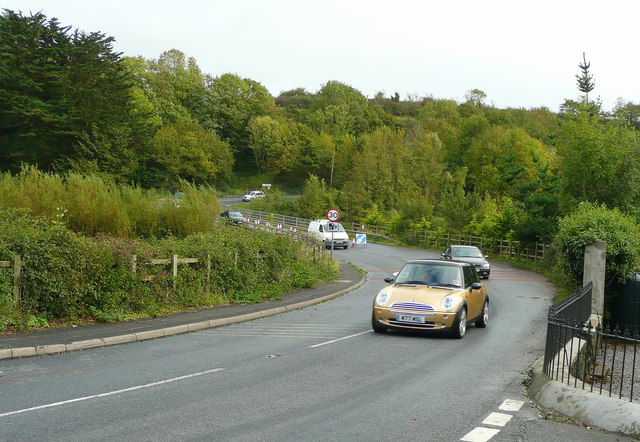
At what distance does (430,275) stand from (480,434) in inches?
325

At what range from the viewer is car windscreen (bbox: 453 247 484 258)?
108ft

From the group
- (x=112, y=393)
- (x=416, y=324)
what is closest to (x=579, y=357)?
(x=416, y=324)

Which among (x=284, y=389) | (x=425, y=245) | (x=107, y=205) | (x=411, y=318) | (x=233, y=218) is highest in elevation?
(x=107, y=205)

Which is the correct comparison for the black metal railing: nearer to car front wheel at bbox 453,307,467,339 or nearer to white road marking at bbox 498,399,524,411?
white road marking at bbox 498,399,524,411

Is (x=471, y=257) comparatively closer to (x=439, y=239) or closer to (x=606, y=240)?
(x=606, y=240)

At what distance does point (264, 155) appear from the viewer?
4063 inches

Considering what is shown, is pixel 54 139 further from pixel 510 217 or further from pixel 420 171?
pixel 420 171

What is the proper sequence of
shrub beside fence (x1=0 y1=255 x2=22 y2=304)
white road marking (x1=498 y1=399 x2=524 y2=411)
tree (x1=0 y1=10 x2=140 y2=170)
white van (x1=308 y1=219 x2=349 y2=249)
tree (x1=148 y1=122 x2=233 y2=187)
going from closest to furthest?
white road marking (x1=498 y1=399 x2=524 y2=411)
shrub beside fence (x1=0 y1=255 x2=22 y2=304)
tree (x1=0 y1=10 x2=140 y2=170)
white van (x1=308 y1=219 x2=349 y2=249)
tree (x1=148 y1=122 x2=233 y2=187)

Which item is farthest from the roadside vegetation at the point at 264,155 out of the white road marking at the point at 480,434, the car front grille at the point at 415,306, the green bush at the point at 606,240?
the white road marking at the point at 480,434

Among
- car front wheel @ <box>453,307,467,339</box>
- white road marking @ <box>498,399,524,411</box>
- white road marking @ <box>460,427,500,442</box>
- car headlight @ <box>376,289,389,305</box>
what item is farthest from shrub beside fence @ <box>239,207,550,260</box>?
white road marking @ <box>460,427,500,442</box>

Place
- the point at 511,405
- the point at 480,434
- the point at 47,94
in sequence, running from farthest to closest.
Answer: the point at 47,94 → the point at 511,405 → the point at 480,434

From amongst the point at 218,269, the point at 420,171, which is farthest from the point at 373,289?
the point at 420,171

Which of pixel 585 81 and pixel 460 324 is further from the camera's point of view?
pixel 585 81

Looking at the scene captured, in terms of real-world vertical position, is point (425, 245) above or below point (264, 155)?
below
